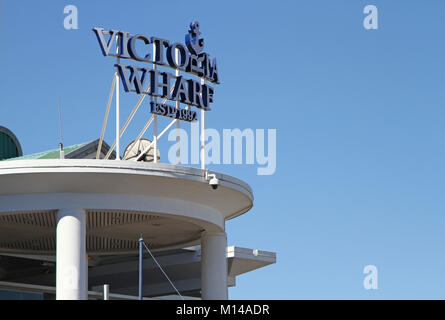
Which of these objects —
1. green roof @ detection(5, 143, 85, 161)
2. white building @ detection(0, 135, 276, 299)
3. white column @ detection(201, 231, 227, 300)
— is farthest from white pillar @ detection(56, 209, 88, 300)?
green roof @ detection(5, 143, 85, 161)

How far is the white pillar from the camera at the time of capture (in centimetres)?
4247

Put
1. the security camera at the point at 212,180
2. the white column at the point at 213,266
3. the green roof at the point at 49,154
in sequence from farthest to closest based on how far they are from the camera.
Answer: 1. the green roof at the point at 49,154
2. the white column at the point at 213,266
3. the security camera at the point at 212,180

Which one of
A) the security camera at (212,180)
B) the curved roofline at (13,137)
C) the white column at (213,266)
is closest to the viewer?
the security camera at (212,180)

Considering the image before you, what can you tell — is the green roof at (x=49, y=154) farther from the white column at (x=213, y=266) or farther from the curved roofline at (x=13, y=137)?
the white column at (x=213, y=266)

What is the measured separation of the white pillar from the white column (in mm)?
8346

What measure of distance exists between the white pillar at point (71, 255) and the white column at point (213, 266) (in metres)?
8.35

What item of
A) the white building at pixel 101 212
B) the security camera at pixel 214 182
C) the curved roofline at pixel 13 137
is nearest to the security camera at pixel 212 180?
the security camera at pixel 214 182

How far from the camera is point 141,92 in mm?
45531

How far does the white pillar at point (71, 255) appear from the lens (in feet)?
139
